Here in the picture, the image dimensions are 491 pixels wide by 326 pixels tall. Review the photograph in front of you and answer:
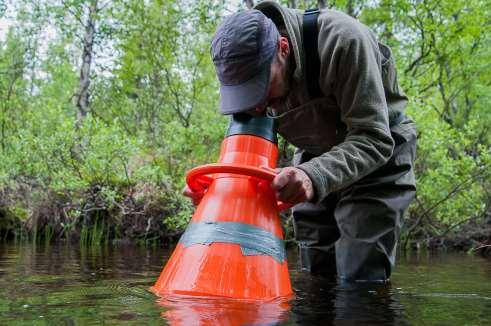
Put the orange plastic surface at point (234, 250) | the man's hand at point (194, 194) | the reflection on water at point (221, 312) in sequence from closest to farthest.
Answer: the reflection on water at point (221, 312) → the orange plastic surface at point (234, 250) → the man's hand at point (194, 194)

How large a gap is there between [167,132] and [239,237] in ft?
20.8

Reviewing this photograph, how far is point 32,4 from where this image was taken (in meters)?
12.3

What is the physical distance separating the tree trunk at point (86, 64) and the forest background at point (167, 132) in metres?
0.03

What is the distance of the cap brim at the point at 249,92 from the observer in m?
2.00

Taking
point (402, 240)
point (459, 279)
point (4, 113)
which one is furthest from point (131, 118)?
point (459, 279)

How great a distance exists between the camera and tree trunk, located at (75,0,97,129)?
11.9 m

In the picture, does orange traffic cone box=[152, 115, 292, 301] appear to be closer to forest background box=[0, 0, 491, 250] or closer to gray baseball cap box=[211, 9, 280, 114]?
gray baseball cap box=[211, 9, 280, 114]

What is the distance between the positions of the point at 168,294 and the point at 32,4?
39.7 ft

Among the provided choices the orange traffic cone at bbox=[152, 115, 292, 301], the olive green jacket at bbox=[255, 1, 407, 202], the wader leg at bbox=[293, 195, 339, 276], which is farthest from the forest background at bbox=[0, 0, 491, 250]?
the orange traffic cone at bbox=[152, 115, 292, 301]

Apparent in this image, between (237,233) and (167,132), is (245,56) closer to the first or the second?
(237,233)

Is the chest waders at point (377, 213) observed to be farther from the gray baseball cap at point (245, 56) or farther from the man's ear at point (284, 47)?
the gray baseball cap at point (245, 56)

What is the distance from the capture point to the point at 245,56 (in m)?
1.96

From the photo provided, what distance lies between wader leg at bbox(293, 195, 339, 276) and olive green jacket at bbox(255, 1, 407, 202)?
2.75 feet

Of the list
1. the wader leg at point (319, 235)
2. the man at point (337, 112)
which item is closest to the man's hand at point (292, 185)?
the man at point (337, 112)
